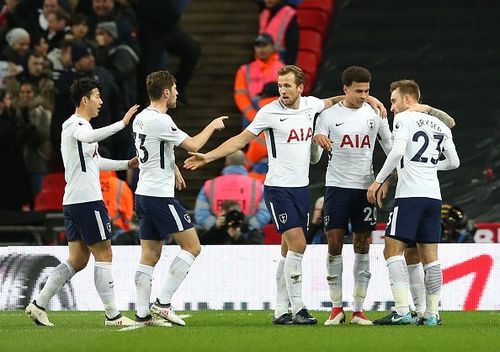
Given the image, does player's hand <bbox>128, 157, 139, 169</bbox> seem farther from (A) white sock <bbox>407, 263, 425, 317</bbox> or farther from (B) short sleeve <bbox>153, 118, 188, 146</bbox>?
(A) white sock <bbox>407, 263, 425, 317</bbox>

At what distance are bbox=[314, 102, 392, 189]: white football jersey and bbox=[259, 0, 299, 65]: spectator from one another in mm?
8894

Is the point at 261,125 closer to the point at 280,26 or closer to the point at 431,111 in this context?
the point at 431,111

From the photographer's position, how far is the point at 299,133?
15.6m

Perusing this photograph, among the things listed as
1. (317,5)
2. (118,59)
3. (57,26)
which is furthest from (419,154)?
(317,5)

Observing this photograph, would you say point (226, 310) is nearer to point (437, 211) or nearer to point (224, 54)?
point (437, 211)

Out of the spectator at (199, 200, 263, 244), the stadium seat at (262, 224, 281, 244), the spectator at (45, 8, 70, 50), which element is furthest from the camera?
the spectator at (45, 8, 70, 50)

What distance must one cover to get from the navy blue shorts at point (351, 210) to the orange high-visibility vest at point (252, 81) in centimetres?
823

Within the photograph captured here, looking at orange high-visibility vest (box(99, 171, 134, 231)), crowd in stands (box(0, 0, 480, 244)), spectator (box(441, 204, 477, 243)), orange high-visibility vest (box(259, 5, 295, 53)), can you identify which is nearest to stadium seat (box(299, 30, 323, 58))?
crowd in stands (box(0, 0, 480, 244))

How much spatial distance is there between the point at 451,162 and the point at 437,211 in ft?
1.62

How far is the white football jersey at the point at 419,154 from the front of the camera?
50.5ft

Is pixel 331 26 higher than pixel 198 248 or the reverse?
higher

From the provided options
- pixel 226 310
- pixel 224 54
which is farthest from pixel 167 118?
pixel 224 54

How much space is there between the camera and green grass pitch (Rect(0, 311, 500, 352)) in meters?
13.3

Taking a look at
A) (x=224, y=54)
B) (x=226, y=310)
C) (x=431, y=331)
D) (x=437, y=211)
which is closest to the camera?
(x=431, y=331)
